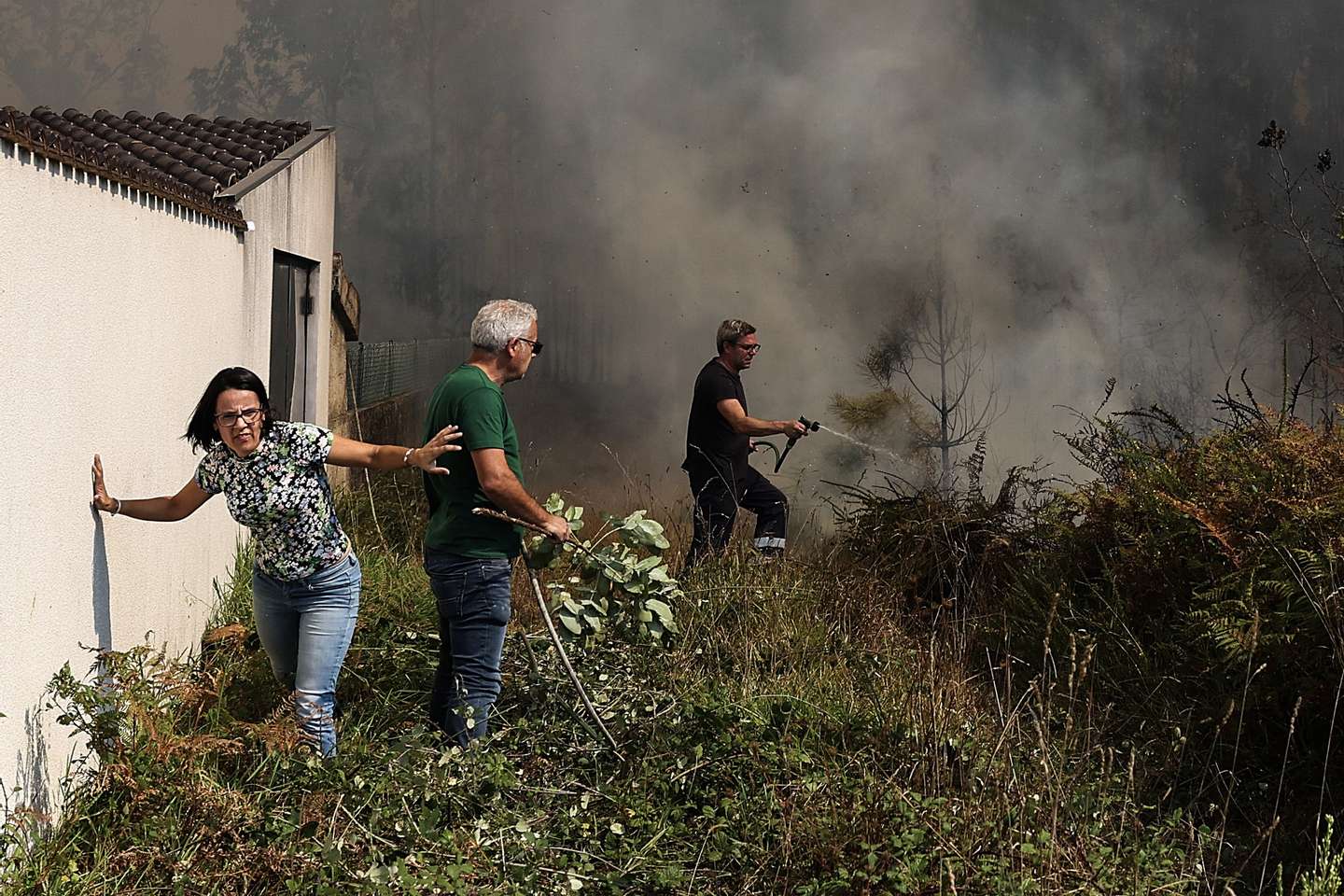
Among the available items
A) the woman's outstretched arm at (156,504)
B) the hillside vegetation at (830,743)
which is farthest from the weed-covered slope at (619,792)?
the woman's outstretched arm at (156,504)

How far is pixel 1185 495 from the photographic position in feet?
15.9

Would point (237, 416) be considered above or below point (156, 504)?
above

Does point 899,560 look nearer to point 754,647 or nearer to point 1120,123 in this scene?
point 754,647

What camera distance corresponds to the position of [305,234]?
7.83 meters

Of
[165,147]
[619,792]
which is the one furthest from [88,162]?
[165,147]

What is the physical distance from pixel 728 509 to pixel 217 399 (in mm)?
2812

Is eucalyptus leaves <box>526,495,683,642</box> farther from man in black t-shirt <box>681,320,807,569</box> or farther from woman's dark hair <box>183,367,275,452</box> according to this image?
man in black t-shirt <box>681,320,807,569</box>

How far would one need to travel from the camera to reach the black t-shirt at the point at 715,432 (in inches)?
237

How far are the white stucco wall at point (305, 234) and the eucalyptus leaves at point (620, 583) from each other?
301 centimetres

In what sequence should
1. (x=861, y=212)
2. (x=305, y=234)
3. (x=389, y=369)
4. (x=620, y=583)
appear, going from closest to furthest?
(x=620, y=583)
(x=305, y=234)
(x=389, y=369)
(x=861, y=212)

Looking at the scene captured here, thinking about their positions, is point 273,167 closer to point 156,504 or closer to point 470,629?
point 156,504

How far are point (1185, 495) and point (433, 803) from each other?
3.00 metres

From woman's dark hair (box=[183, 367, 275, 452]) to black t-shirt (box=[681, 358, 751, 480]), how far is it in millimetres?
2613

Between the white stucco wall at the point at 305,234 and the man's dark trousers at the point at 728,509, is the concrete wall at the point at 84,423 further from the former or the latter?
the man's dark trousers at the point at 728,509
